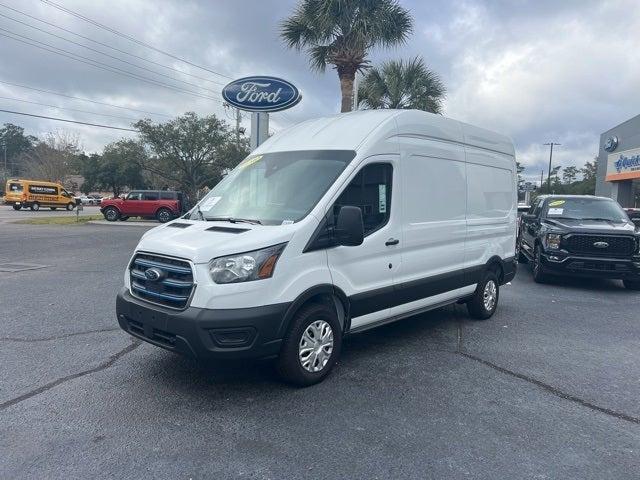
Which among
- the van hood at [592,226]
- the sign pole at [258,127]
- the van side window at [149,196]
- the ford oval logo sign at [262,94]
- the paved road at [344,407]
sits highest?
the ford oval logo sign at [262,94]

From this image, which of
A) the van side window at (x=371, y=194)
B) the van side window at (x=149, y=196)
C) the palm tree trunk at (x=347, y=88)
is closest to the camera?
the van side window at (x=371, y=194)

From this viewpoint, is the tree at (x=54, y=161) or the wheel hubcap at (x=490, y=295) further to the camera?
the tree at (x=54, y=161)

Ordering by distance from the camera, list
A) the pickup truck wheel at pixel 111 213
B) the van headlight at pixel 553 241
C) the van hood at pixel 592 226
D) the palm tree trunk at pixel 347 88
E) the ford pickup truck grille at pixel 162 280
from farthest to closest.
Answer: the pickup truck wheel at pixel 111 213
the palm tree trunk at pixel 347 88
the van headlight at pixel 553 241
the van hood at pixel 592 226
the ford pickup truck grille at pixel 162 280

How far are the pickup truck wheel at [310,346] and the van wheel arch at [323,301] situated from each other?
7cm

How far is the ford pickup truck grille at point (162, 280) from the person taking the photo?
12.3 ft

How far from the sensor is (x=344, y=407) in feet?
12.6

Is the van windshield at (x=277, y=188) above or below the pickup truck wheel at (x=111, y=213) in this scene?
above

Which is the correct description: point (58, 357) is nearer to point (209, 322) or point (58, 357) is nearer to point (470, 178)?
point (209, 322)

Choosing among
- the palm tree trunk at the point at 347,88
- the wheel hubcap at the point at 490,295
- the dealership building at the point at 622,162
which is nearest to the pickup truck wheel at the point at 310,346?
the wheel hubcap at the point at 490,295

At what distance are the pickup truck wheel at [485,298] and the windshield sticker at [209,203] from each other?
12.3 ft

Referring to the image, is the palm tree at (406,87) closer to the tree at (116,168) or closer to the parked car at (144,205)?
the parked car at (144,205)

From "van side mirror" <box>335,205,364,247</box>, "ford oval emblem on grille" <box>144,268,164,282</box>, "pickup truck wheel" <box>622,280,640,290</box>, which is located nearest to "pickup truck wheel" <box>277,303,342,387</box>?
"van side mirror" <box>335,205,364,247</box>

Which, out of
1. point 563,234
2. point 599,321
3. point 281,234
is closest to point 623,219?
point 563,234

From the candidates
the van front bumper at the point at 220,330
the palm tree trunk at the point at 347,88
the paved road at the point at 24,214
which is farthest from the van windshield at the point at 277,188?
the paved road at the point at 24,214
